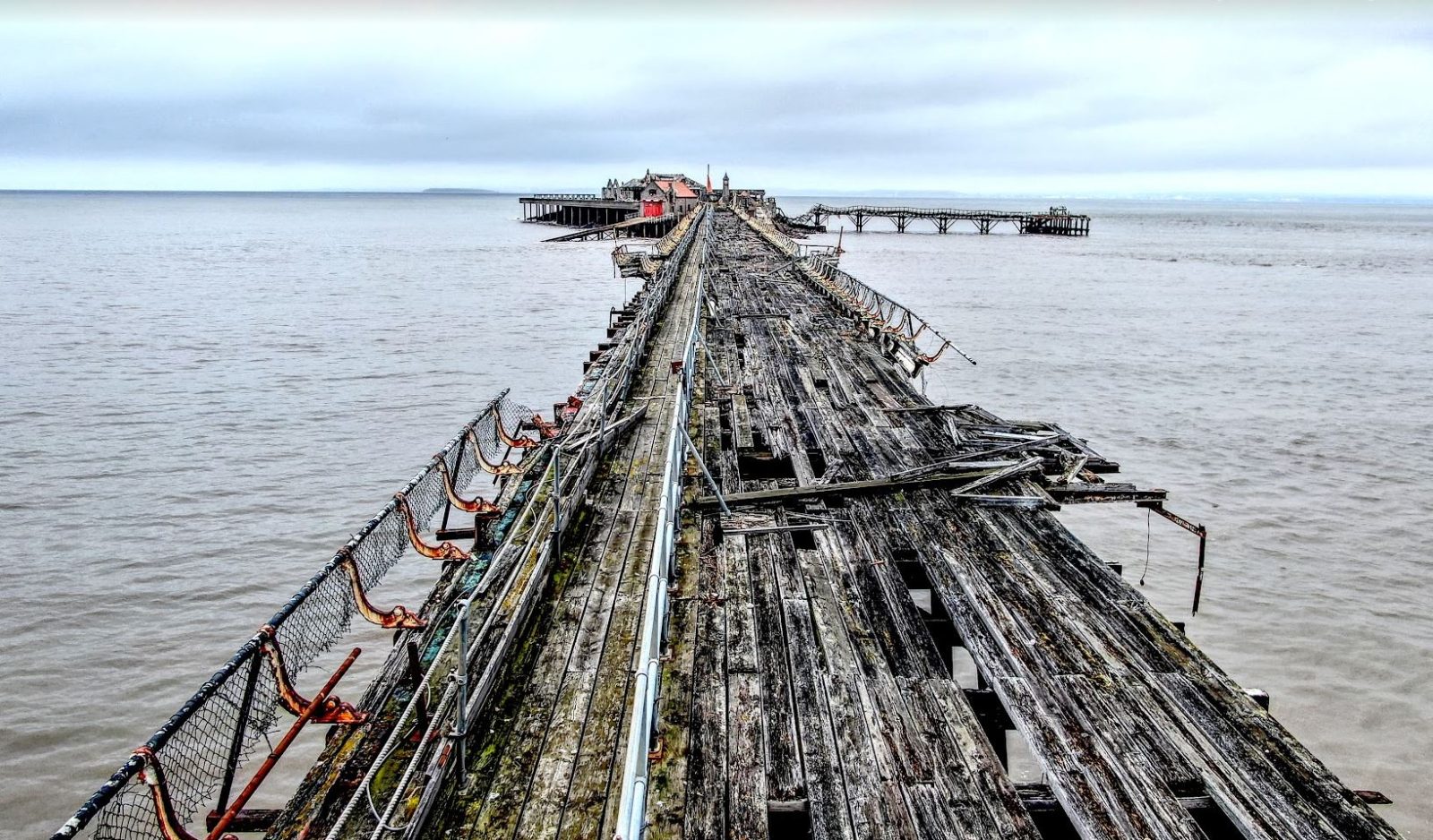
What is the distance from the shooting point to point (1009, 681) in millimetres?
6949

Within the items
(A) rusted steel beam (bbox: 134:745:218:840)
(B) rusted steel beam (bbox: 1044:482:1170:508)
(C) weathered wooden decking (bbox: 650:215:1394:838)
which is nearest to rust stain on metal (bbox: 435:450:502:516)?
(C) weathered wooden decking (bbox: 650:215:1394:838)

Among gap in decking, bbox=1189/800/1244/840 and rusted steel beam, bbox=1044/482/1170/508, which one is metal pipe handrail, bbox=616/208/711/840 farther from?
rusted steel beam, bbox=1044/482/1170/508

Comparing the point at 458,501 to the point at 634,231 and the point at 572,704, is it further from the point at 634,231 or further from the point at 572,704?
the point at 634,231

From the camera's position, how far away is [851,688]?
6879 mm

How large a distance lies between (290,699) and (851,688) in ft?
14.4

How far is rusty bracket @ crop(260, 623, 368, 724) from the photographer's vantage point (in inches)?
259

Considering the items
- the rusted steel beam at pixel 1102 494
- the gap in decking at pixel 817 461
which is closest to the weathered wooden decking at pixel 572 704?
the gap in decking at pixel 817 461

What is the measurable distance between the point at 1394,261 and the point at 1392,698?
9584cm

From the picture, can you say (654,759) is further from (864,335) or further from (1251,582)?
(864,335)

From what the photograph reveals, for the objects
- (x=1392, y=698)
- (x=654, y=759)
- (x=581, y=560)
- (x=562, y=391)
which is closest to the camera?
(x=654, y=759)

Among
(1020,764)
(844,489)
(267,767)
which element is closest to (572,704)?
(267,767)

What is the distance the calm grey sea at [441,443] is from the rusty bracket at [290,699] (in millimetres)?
3583

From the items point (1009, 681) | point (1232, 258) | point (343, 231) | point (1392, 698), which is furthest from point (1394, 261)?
point (343, 231)

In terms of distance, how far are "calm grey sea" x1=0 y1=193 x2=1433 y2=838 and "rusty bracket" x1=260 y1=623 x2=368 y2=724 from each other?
11.8ft
